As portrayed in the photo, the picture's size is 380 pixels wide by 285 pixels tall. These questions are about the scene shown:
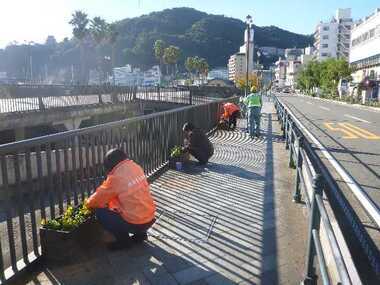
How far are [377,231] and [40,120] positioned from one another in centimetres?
1844

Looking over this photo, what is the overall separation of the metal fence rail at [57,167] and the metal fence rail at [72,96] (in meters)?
13.3

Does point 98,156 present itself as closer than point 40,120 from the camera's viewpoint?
Yes

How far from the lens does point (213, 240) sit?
450 cm

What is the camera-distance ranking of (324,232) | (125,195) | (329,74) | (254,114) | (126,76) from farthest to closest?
(126,76)
(329,74)
(254,114)
(125,195)
(324,232)

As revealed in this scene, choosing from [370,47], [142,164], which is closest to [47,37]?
[370,47]

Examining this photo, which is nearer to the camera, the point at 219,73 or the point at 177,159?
the point at 177,159

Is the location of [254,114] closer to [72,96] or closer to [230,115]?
[230,115]

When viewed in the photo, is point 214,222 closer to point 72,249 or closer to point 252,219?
point 252,219

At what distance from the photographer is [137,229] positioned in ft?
13.6

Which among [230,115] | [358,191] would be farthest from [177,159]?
[230,115]

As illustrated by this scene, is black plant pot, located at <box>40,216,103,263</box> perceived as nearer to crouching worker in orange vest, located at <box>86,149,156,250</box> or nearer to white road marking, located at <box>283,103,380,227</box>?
crouching worker in orange vest, located at <box>86,149,156,250</box>

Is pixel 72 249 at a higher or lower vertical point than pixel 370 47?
lower

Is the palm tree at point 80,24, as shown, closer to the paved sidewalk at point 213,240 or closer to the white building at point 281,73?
the paved sidewalk at point 213,240

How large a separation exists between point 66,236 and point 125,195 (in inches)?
27.8
